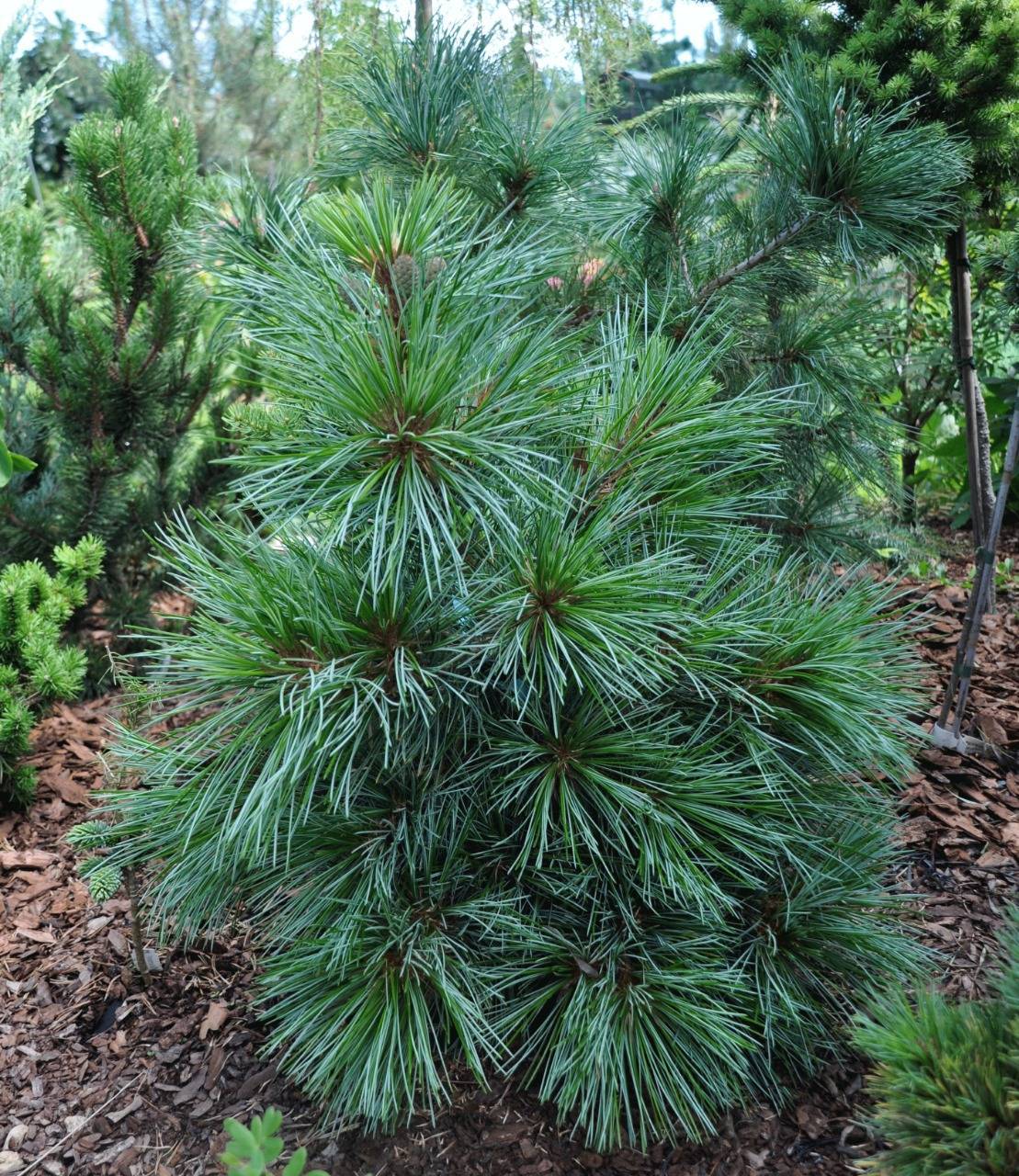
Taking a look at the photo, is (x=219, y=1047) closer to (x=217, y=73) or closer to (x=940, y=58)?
(x=940, y=58)

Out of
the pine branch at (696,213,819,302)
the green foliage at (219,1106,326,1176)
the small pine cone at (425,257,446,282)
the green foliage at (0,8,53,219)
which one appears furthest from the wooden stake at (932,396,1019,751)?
the green foliage at (0,8,53,219)

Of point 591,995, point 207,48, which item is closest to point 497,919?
point 591,995

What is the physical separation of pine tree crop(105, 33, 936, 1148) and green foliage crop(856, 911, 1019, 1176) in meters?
0.30

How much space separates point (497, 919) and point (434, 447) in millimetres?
675

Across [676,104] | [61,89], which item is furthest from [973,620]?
[61,89]

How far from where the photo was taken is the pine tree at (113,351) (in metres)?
2.72

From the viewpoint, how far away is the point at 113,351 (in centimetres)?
283

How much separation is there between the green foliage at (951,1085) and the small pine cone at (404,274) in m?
1.06

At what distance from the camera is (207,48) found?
1072 cm

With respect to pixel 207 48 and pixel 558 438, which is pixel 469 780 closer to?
pixel 558 438

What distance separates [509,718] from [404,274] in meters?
0.62

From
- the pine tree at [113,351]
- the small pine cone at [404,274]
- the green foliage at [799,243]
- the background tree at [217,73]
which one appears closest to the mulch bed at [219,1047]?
the green foliage at [799,243]

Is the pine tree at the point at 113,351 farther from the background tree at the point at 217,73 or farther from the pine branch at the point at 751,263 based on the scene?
→ the background tree at the point at 217,73

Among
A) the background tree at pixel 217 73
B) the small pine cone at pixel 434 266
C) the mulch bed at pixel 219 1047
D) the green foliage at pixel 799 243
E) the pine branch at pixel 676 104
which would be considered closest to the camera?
the small pine cone at pixel 434 266
